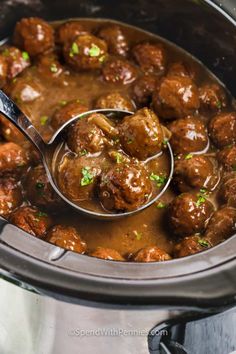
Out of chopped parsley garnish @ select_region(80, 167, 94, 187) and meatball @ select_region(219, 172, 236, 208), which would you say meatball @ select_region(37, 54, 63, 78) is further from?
meatball @ select_region(219, 172, 236, 208)

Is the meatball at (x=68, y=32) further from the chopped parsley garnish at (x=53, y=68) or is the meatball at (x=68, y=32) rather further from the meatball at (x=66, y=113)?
the meatball at (x=66, y=113)

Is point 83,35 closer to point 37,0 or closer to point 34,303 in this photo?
point 37,0

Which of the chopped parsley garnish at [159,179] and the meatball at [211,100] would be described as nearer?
the chopped parsley garnish at [159,179]

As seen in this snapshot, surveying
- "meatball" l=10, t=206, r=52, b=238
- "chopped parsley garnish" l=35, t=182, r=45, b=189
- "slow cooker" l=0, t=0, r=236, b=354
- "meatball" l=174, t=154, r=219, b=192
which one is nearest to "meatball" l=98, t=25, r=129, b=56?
"meatball" l=174, t=154, r=219, b=192

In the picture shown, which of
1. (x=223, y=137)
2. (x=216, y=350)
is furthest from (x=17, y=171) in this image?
(x=216, y=350)

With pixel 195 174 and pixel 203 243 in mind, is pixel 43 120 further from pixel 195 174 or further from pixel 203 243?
pixel 203 243

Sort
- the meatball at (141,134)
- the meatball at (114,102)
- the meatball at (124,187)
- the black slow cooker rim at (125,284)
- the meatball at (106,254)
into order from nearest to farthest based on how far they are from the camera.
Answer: the black slow cooker rim at (125,284), the meatball at (106,254), the meatball at (124,187), the meatball at (141,134), the meatball at (114,102)

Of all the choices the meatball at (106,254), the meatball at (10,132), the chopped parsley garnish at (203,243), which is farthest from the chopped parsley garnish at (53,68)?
the chopped parsley garnish at (203,243)
